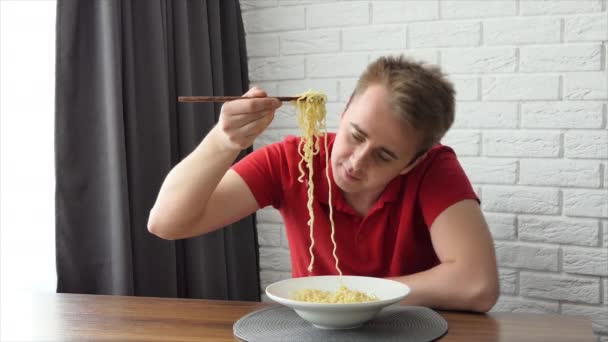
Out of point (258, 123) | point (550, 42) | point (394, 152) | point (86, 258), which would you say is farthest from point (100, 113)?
point (550, 42)


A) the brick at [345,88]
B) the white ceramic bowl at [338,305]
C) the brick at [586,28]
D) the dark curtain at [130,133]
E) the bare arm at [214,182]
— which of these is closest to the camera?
the white ceramic bowl at [338,305]

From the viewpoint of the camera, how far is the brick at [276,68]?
2.90 meters

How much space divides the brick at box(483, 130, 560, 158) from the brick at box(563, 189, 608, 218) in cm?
15

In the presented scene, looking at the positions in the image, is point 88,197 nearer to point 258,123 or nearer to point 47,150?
point 47,150

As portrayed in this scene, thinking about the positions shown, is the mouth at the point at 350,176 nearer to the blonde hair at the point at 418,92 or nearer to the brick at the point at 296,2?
the blonde hair at the point at 418,92

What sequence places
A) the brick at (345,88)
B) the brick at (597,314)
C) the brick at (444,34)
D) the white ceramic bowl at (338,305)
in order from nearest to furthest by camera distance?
the white ceramic bowl at (338,305) → the brick at (597,314) → the brick at (444,34) → the brick at (345,88)

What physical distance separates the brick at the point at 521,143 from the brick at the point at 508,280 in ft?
1.35

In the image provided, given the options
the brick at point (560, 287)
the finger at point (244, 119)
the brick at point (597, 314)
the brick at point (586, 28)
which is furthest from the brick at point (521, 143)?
the finger at point (244, 119)

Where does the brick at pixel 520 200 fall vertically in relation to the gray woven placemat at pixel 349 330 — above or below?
above

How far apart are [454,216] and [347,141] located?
32 cm

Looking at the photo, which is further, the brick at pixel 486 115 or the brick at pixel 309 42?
the brick at pixel 309 42

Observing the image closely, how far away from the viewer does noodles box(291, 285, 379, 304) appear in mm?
1482

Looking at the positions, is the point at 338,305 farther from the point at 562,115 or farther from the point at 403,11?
the point at 403,11

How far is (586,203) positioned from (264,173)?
1.15 meters
